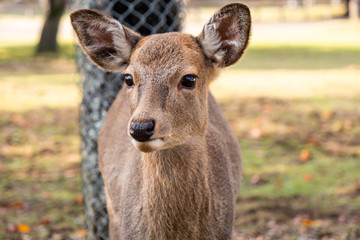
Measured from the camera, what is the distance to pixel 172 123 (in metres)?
3.10

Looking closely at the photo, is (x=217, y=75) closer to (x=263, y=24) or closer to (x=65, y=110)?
(x=65, y=110)

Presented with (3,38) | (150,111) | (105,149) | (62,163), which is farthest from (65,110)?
(3,38)

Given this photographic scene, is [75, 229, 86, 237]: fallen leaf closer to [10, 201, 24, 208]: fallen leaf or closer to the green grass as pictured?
[10, 201, 24, 208]: fallen leaf

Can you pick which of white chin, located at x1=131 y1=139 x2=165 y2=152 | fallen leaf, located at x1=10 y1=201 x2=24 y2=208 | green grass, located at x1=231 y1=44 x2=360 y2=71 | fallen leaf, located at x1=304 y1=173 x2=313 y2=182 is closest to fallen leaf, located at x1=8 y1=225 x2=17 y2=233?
fallen leaf, located at x1=10 y1=201 x2=24 y2=208

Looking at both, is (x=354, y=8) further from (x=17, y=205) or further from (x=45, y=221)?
(x=45, y=221)

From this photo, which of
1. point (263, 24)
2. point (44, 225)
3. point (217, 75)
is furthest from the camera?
point (263, 24)

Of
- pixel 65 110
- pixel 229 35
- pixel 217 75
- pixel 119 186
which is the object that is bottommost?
pixel 65 110

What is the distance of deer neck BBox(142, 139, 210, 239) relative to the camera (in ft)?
11.1

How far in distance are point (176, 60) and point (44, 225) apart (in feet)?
10.9

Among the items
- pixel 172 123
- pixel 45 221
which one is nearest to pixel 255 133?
pixel 45 221

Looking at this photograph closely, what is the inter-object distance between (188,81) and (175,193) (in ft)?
2.36

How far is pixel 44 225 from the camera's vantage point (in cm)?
584

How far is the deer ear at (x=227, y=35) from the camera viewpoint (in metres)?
3.33

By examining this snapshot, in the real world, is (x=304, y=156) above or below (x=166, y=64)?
below
